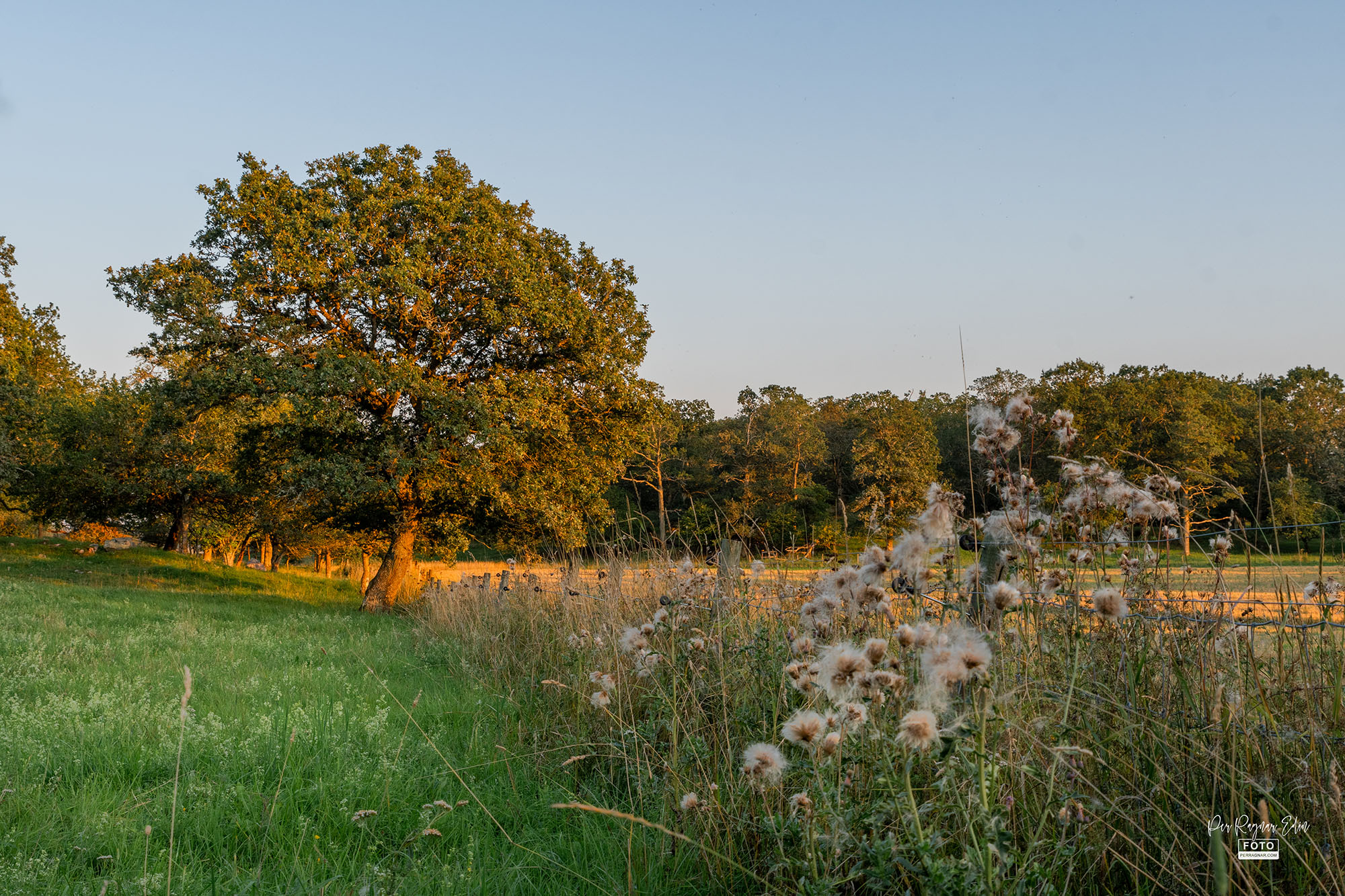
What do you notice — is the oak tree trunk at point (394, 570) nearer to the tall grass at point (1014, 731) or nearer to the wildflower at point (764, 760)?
the tall grass at point (1014, 731)

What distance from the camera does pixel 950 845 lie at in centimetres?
208

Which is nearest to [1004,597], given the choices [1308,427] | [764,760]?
[764,760]

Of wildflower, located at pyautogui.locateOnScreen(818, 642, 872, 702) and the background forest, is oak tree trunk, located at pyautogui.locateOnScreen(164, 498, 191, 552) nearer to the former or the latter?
the background forest

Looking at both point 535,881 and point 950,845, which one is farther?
point 535,881

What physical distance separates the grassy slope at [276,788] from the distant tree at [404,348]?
7.88 m

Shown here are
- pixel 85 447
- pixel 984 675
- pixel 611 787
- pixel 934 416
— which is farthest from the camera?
pixel 934 416

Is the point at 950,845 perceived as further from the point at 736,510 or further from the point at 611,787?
the point at 736,510

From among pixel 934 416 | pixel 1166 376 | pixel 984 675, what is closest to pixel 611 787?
pixel 984 675

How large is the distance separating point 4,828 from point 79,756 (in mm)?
840

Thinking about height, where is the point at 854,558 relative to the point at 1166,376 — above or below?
below

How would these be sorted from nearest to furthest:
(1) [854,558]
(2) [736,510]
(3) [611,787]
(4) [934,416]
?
(1) [854,558] → (3) [611,787] → (2) [736,510] → (4) [934,416]

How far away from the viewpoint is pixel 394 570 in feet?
54.0

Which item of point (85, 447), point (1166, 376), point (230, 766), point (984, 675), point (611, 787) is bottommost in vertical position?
point (611, 787)

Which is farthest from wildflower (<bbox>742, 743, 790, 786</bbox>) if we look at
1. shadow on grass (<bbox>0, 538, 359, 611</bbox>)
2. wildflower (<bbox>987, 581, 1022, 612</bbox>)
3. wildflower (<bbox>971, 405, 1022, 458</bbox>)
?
shadow on grass (<bbox>0, 538, 359, 611</bbox>)
